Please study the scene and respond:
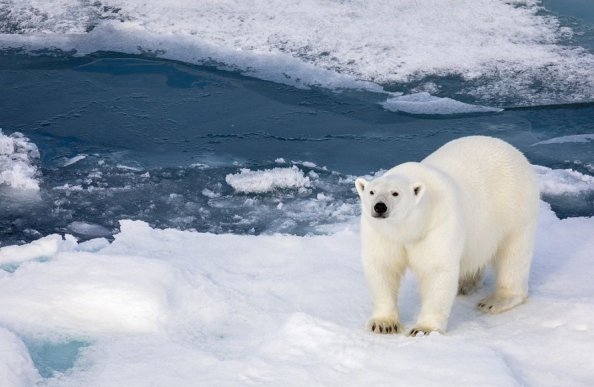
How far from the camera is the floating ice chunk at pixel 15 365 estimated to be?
10.5 ft

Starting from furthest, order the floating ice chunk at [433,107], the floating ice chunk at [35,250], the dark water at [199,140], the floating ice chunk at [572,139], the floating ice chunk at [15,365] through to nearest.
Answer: the floating ice chunk at [433,107], the floating ice chunk at [572,139], the dark water at [199,140], the floating ice chunk at [35,250], the floating ice chunk at [15,365]

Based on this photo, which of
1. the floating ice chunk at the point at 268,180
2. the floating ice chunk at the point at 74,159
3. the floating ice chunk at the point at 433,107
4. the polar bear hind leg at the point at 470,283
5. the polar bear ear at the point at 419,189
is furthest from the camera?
the floating ice chunk at the point at 433,107

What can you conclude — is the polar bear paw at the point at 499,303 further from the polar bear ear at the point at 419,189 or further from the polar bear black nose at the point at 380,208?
the polar bear black nose at the point at 380,208

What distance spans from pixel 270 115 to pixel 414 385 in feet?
12.9

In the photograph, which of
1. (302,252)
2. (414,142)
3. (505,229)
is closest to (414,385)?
(505,229)

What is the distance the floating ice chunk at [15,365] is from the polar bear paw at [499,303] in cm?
195

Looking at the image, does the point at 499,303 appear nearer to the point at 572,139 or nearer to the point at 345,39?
the point at 572,139

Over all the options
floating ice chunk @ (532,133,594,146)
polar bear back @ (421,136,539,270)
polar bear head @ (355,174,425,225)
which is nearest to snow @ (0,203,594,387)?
polar bear back @ (421,136,539,270)

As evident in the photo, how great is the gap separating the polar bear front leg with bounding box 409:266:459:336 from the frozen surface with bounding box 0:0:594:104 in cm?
356

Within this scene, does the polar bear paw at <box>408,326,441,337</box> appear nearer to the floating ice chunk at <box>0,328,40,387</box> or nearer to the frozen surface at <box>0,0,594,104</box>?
the floating ice chunk at <box>0,328,40,387</box>

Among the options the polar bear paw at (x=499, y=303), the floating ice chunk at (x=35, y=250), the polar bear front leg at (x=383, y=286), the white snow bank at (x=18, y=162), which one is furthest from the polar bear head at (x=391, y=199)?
the white snow bank at (x=18, y=162)

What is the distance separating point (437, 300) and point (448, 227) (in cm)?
30

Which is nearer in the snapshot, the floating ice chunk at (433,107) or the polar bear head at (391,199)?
the polar bear head at (391,199)

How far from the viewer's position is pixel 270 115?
22.1 feet
